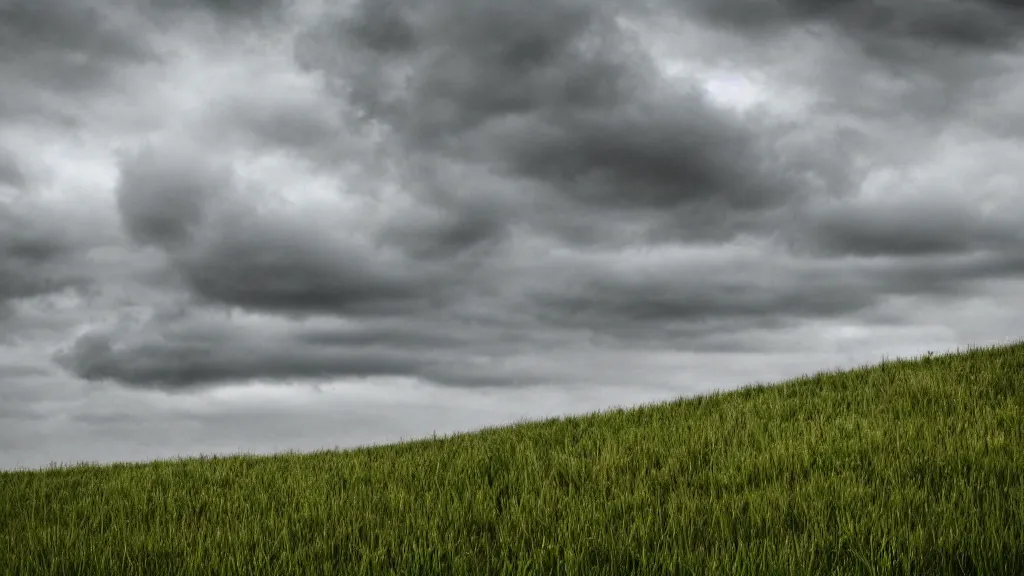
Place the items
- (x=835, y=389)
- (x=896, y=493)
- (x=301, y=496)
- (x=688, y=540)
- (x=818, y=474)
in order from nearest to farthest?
(x=688, y=540) → (x=896, y=493) → (x=818, y=474) → (x=301, y=496) → (x=835, y=389)

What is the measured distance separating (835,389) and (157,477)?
1170 cm

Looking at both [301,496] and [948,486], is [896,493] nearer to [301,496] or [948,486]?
[948,486]

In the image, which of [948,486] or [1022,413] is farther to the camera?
[1022,413]

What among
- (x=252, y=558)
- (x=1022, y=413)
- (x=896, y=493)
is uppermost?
(x=1022, y=413)

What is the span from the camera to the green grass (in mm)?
6211

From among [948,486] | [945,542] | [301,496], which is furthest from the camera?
[301,496]

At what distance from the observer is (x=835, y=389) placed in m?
14.4

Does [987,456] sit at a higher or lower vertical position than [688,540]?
higher

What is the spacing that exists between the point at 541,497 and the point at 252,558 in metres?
2.92

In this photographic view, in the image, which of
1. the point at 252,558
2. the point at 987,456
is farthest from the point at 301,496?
the point at 987,456

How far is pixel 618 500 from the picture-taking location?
8039 millimetres

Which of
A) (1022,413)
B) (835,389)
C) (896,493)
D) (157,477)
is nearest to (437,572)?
(896,493)

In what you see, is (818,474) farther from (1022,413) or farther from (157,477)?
(157,477)

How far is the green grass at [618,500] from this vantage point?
6211 mm
